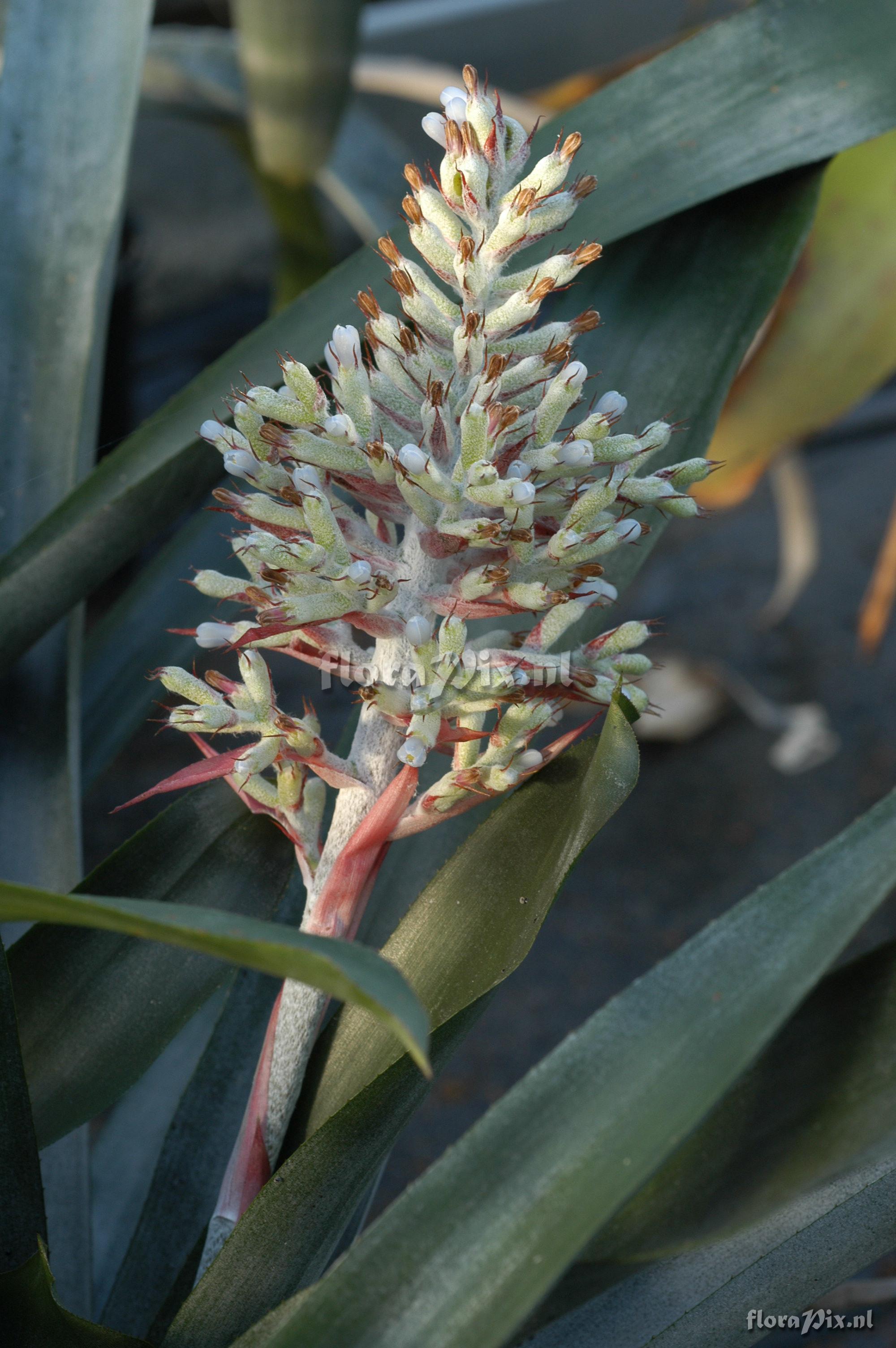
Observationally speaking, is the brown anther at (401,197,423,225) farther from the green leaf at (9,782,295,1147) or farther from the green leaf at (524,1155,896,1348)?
the green leaf at (524,1155,896,1348)

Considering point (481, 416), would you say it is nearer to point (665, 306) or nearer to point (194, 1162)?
point (665, 306)

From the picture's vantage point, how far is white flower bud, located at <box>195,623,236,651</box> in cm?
38

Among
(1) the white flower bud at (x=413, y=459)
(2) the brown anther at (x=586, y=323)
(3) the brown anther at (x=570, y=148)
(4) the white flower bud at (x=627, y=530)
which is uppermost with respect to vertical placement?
(3) the brown anther at (x=570, y=148)

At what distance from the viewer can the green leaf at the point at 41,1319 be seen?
329 mm

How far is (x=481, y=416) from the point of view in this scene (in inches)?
13.4

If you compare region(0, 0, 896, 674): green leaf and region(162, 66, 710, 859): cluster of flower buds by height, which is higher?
region(0, 0, 896, 674): green leaf

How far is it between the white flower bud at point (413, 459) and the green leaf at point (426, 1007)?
98 mm

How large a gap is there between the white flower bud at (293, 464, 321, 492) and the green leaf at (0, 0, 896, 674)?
157 millimetres

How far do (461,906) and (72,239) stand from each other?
0.43 m

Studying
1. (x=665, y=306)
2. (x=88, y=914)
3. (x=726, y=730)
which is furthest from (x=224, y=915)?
(x=726, y=730)

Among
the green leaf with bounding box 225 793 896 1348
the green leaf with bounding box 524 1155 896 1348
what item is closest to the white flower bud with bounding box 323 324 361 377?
the green leaf with bounding box 225 793 896 1348

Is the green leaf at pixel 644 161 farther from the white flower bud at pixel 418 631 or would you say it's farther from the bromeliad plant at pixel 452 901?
the white flower bud at pixel 418 631

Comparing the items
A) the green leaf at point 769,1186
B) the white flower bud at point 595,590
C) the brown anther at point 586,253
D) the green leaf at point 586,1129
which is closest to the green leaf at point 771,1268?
the green leaf at point 769,1186

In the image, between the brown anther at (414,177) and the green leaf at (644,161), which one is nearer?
the brown anther at (414,177)
